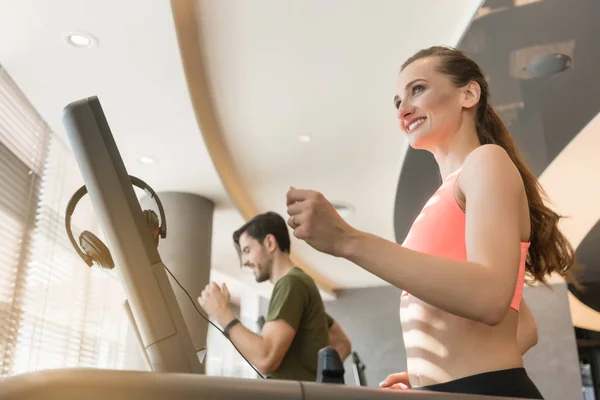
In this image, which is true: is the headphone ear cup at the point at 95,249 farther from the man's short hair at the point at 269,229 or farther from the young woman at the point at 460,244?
the man's short hair at the point at 269,229

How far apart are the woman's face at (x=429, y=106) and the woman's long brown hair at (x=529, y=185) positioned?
0.07 feet

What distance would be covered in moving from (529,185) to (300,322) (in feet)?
2.93

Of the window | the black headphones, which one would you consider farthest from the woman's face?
the window

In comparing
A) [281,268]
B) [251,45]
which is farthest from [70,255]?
[281,268]

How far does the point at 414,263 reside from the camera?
24.1 inches

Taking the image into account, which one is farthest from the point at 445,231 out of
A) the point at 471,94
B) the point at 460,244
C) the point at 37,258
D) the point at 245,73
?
the point at 37,258

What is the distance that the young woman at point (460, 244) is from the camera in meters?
0.60

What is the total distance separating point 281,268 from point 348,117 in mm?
1712

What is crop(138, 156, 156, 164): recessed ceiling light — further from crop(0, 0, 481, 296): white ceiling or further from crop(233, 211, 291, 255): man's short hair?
crop(233, 211, 291, 255): man's short hair

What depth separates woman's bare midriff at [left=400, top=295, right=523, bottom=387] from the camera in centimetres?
70

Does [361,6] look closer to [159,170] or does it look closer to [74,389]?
[159,170]

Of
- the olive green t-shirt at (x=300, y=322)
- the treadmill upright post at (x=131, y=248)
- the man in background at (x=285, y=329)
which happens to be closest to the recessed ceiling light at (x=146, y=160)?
the man in background at (x=285, y=329)

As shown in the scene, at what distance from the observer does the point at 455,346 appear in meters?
0.72

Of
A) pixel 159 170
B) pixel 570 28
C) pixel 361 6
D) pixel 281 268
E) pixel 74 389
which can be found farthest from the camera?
pixel 159 170
